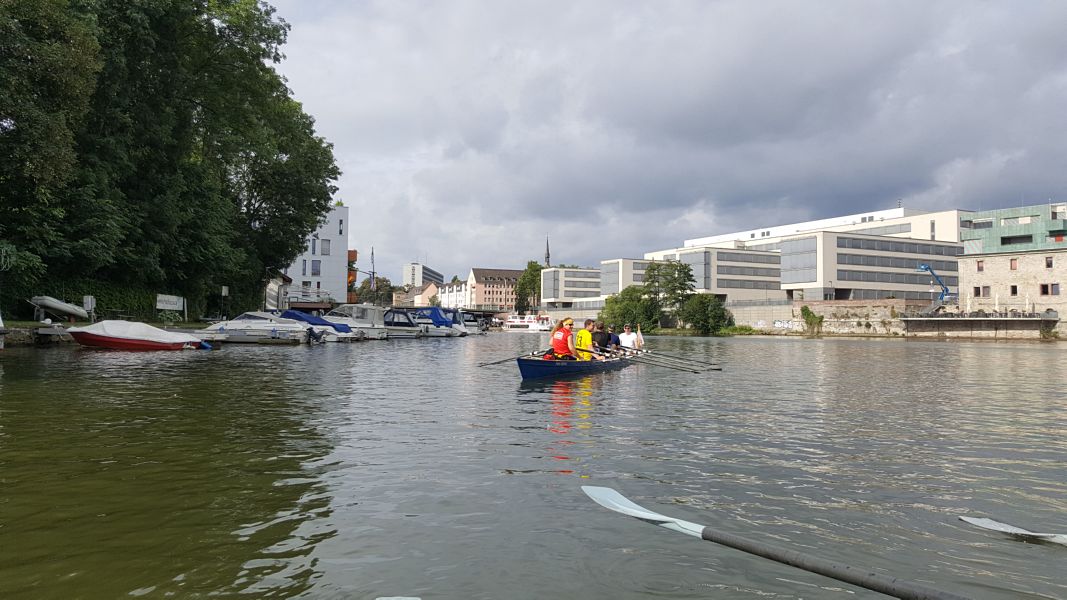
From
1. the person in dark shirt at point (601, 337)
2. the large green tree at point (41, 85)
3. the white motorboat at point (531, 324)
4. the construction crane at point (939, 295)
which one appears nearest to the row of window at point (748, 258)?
the construction crane at point (939, 295)

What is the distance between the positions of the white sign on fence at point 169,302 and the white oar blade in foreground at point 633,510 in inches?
1519

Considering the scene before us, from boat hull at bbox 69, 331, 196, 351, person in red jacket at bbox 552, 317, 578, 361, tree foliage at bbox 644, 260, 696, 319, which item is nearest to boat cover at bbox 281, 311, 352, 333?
boat hull at bbox 69, 331, 196, 351

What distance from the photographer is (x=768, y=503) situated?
288 inches

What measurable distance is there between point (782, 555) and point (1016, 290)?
93.3 m

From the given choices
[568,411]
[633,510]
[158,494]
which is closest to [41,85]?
[568,411]

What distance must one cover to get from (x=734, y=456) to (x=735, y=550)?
14.3 ft

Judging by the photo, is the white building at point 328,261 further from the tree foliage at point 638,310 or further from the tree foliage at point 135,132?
the tree foliage at point 135,132

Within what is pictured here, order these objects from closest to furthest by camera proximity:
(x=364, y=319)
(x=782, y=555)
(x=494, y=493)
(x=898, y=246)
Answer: (x=782, y=555)
(x=494, y=493)
(x=364, y=319)
(x=898, y=246)

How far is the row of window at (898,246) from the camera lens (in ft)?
345

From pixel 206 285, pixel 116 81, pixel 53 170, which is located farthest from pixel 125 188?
pixel 53 170

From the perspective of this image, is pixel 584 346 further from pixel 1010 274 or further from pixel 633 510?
pixel 1010 274

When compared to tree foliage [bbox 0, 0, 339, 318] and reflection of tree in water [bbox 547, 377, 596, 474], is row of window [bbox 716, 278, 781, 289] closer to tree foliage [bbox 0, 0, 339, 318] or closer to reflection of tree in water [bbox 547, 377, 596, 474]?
tree foliage [bbox 0, 0, 339, 318]

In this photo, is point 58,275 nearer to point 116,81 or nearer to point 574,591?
point 116,81

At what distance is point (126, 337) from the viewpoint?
2969 centimetres
